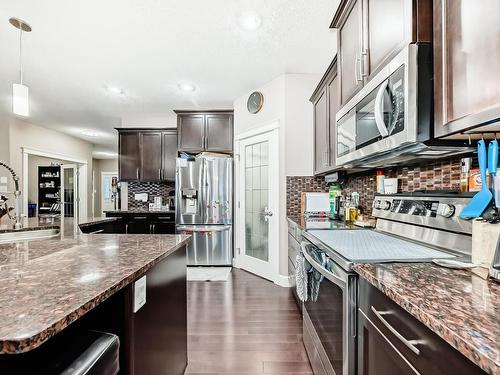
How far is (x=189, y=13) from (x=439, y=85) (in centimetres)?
207

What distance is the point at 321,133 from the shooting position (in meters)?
2.90

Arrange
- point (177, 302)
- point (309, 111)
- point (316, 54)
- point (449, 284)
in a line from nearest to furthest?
point (449, 284)
point (177, 302)
point (316, 54)
point (309, 111)

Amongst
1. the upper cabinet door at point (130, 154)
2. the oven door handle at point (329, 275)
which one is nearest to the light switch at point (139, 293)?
the oven door handle at point (329, 275)

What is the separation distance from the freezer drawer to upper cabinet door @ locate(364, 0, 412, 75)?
320cm

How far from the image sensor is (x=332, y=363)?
4.07ft

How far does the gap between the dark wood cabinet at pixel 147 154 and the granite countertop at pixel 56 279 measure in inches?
138

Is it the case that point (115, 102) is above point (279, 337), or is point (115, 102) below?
above

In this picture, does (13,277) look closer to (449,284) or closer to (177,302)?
(177,302)

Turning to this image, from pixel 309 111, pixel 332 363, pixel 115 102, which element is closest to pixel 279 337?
pixel 332 363

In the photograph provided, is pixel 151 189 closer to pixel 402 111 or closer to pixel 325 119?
pixel 325 119

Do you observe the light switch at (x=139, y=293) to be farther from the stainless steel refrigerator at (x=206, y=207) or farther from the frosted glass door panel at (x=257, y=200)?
the stainless steel refrigerator at (x=206, y=207)

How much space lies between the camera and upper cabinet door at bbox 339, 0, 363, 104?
157cm

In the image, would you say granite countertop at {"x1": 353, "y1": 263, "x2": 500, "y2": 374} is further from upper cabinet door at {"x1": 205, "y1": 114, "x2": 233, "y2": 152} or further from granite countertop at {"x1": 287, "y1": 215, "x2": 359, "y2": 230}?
upper cabinet door at {"x1": 205, "y1": 114, "x2": 233, "y2": 152}

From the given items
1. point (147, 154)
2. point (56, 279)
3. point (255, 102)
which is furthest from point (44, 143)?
point (56, 279)
